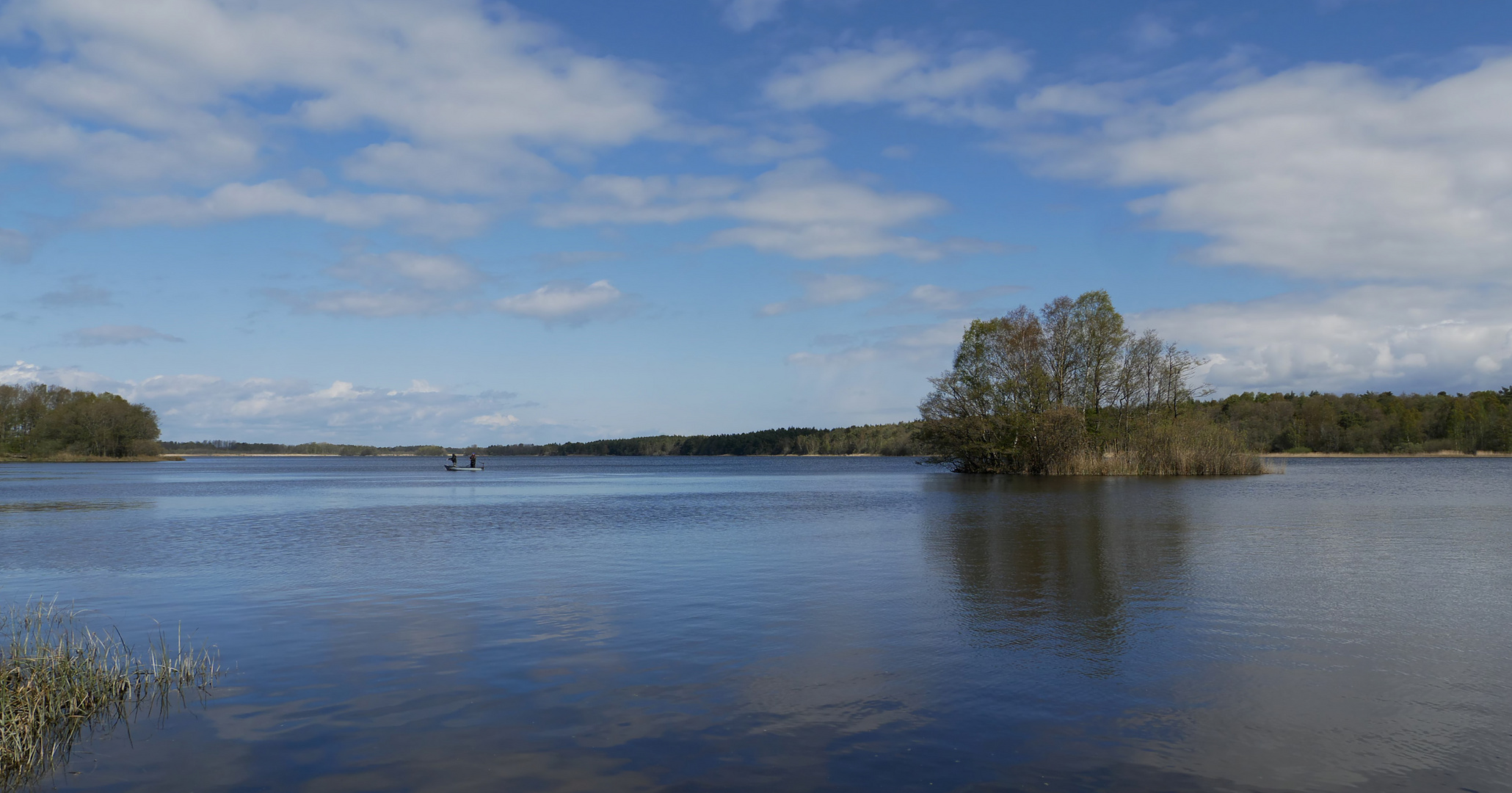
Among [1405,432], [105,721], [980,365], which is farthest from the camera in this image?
Result: [1405,432]

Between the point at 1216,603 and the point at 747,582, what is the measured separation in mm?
7645

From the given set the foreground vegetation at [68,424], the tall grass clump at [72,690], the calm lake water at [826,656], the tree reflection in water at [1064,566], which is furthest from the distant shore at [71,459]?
the tall grass clump at [72,690]

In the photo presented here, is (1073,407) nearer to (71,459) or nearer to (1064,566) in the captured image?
(1064,566)

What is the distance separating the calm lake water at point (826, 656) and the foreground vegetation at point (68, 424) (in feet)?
373

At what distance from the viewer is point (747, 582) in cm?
1619

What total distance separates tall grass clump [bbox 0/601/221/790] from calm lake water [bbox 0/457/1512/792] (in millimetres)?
345

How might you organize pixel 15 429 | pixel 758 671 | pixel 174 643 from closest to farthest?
pixel 758 671
pixel 174 643
pixel 15 429

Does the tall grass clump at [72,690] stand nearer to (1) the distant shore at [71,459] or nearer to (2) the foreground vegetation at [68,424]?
(2) the foreground vegetation at [68,424]

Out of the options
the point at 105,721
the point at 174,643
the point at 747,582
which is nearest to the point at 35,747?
the point at 105,721

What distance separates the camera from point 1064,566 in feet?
57.5

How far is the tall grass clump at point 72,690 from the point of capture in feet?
23.5

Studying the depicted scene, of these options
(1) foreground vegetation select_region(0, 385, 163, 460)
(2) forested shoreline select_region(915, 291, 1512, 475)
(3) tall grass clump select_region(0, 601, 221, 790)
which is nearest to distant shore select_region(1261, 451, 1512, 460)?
(2) forested shoreline select_region(915, 291, 1512, 475)

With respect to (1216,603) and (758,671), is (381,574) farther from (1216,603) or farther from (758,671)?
(1216,603)

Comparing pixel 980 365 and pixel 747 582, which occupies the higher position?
pixel 980 365
